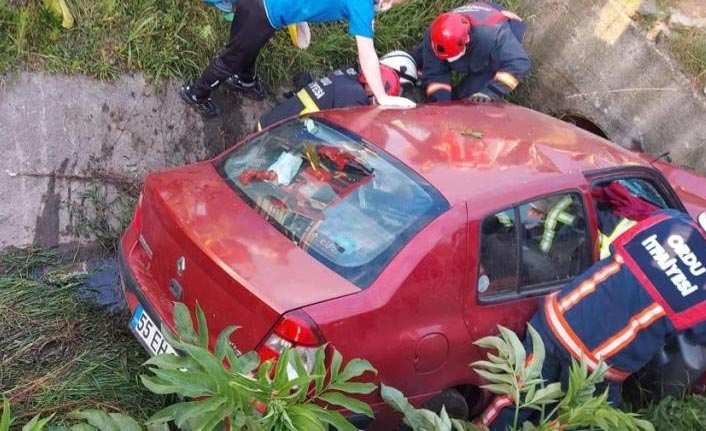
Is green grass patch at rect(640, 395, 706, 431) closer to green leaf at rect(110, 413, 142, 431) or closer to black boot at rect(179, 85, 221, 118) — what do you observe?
green leaf at rect(110, 413, 142, 431)

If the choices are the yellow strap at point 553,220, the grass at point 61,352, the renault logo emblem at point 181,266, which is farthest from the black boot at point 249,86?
the yellow strap at point 553,220

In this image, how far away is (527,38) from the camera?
6.30m

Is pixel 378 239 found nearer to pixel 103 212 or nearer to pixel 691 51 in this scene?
pixel 103 212

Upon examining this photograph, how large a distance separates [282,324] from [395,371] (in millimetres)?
502

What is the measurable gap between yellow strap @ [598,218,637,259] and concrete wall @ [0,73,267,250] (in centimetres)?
262

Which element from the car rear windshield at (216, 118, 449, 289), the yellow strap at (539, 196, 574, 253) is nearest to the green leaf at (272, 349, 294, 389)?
the car rear windshield at (216, 118, 449, 289)

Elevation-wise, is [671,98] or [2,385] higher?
[671,98]

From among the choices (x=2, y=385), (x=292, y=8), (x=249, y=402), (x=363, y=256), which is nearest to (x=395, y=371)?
(x=363, y=256)

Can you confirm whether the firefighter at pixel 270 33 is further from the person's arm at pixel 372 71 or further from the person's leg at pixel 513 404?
the person's leg at pixel 513 404

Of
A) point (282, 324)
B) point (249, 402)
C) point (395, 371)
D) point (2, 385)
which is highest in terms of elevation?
point (249, 402)

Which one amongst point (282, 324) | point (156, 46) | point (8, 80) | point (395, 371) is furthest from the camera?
point (156, 46)

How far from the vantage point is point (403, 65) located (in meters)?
5.24

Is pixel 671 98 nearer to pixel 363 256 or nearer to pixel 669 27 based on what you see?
pixel 669 27

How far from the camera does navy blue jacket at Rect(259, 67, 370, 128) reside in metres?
4.39
